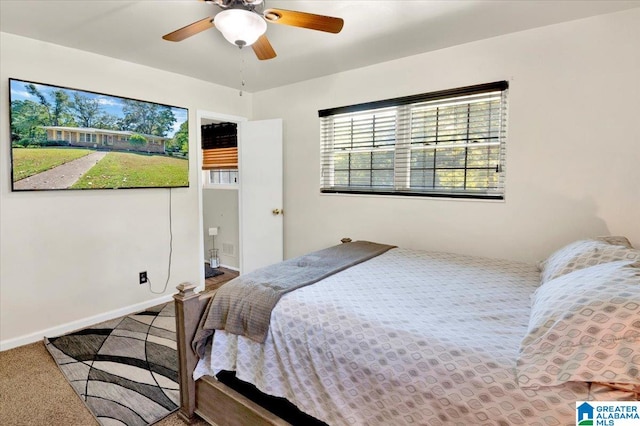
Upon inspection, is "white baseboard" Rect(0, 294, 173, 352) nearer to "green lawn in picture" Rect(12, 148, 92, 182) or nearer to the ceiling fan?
"green lawn in picture" Rect(12, 148, 92, 182)

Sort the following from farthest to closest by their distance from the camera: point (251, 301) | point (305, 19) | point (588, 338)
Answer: point (305, 19), point (251, 301), point (588, 338)

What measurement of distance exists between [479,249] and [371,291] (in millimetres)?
1520

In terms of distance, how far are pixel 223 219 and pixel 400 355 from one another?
4165 millimetres

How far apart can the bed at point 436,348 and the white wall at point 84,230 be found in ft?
6.04

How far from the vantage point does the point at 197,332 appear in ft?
5.53

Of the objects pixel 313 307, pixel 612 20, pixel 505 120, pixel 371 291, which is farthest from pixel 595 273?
pixel 612 20

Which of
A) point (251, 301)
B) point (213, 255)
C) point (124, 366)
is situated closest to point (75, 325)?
point (124, 366)

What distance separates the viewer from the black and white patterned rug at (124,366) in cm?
192

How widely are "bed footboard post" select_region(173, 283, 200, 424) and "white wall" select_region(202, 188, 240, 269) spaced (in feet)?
9.74

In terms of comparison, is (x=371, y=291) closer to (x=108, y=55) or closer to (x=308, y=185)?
(x=308, y=185)

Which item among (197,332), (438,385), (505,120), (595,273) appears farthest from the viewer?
(505,120)

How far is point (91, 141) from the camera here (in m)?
2.89

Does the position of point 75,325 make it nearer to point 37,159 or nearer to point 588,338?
point 37,159

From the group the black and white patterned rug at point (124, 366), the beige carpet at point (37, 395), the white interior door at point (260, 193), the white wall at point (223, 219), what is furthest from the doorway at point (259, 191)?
the beige carpet at point (37, 395)
